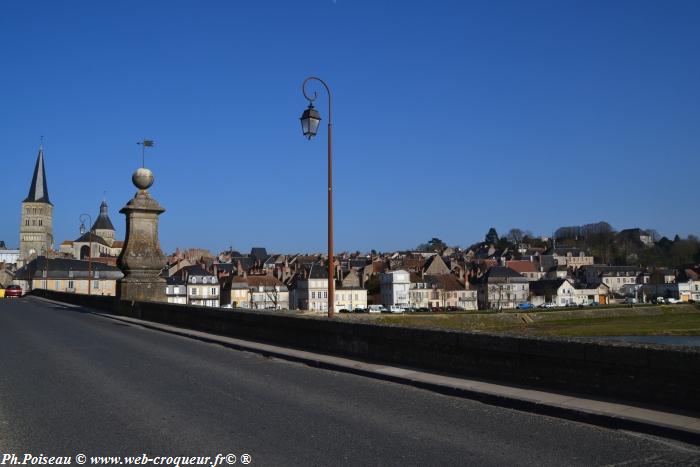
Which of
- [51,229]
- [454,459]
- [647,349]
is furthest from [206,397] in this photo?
[51,229]

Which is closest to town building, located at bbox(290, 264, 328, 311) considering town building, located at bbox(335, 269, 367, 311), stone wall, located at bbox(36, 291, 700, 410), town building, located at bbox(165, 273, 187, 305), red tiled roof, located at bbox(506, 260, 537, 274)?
town building, located at bbox(335, 269, 367, 311)

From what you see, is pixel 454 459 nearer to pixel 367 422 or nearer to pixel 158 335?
pixel 367 422

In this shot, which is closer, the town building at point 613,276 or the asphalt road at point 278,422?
the asphalt road at point 278,422

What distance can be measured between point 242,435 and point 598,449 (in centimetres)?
361

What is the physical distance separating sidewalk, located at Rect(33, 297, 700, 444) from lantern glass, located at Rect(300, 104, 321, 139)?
605 cm

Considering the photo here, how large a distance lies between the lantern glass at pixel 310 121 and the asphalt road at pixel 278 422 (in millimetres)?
6463

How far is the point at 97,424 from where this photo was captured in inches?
278

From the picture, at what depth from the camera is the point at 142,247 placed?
2516 cm

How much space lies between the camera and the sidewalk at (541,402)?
260 inches

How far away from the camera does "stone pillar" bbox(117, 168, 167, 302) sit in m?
25.1

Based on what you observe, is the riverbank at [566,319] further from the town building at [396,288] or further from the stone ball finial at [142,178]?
the town building at [396,288]

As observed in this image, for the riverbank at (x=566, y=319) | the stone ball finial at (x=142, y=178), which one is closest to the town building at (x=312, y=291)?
the riverbank at (x=566, y=319)

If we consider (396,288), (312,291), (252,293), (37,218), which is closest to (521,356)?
(252,293)

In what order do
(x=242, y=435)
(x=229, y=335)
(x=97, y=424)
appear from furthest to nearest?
1. (x=229, y=335)
2. (x=97, y=424)
3. (x=242, y=435)
